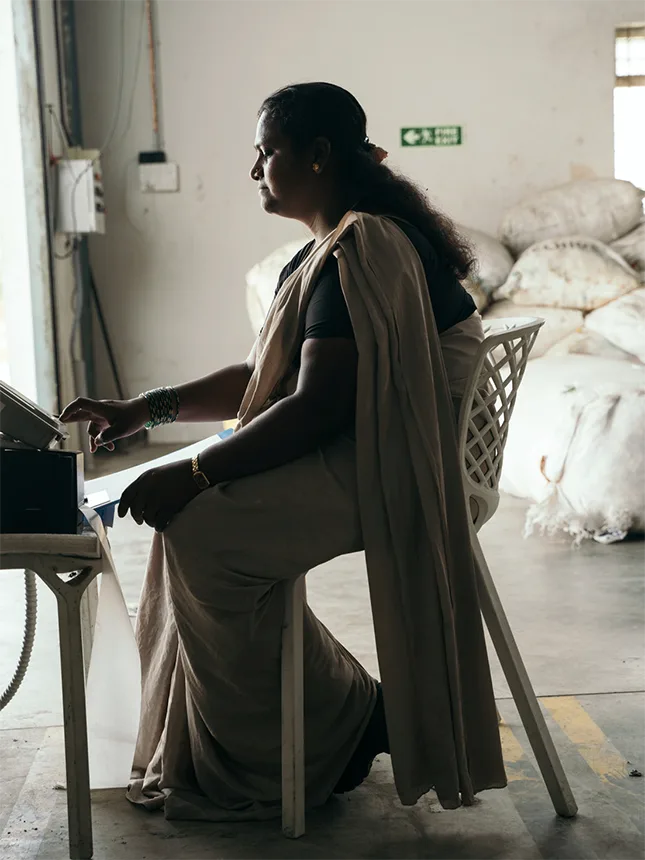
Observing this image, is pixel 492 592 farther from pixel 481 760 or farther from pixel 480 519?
pixel 481 760

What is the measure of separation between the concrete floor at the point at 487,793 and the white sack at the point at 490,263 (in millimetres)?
2345

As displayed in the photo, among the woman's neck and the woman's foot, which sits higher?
the woman's neck

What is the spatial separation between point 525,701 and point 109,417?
0.89 m

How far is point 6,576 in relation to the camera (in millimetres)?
3273

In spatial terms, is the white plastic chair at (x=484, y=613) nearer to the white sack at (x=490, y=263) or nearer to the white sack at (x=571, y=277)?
the white sack at (x=571, y=277)

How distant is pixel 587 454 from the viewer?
3.39 m

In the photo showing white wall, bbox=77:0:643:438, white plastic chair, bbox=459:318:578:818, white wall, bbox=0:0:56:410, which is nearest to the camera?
white plastic chair, bbox=459:318:578:818

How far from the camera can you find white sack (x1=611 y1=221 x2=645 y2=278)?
16.4 ft

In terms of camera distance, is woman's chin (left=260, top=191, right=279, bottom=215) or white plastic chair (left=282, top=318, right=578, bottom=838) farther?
woman's chin (left=260, top=191, right=279, bottom=215)

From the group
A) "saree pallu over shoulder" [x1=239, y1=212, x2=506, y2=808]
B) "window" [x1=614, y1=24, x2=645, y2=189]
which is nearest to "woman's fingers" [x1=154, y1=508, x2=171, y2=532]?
"saree pallu over shoulder" [x1=239, y1=212, x2=506, y2=808]

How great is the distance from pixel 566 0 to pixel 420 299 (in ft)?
15.7

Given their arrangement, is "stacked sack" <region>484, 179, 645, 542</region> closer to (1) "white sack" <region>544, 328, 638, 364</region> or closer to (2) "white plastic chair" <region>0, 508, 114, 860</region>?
(1) "white sack" <region>544, 328, 638, 364</region>

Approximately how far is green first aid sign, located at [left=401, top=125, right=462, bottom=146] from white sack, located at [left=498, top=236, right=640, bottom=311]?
1.16 metres

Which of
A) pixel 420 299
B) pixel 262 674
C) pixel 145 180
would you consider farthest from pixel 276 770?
pixel 145 180
